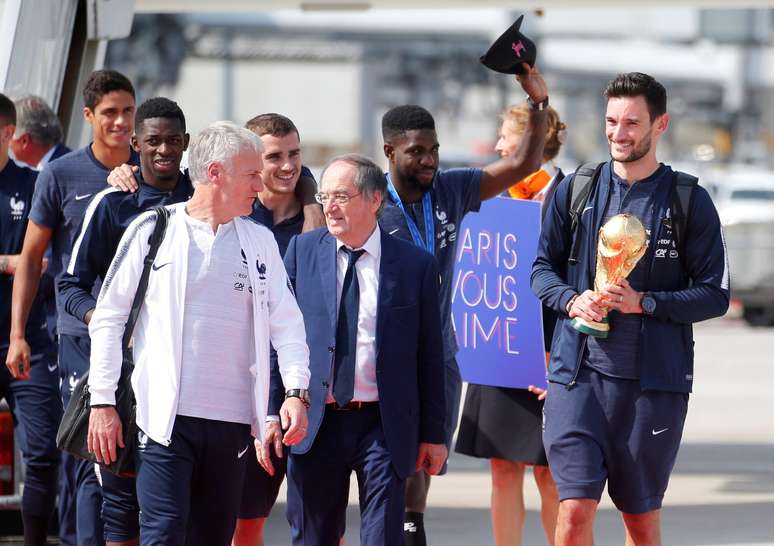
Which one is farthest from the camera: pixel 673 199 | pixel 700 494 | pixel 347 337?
pixel 700 494

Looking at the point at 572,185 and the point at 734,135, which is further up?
the point at 734,135

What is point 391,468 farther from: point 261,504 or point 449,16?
point 449,16

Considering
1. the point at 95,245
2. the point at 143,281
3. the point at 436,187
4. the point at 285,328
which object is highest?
the point at 436,187

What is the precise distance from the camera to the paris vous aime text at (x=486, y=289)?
695 cm

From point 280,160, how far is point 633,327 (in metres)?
1.55

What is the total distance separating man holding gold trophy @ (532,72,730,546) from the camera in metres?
5.36

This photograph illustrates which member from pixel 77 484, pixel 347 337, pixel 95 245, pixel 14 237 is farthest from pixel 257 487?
pixel 14 237

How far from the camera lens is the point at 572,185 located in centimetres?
561

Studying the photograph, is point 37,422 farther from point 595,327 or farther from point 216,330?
point 595,327

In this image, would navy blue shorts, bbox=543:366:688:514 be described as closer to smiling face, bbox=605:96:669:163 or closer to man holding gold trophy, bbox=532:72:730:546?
man holding gold trophy, bbox=532:72:730:546

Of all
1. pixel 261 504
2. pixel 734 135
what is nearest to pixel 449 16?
pixel 734 135

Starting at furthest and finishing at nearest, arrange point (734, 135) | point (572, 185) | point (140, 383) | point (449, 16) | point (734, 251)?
point (734, 135) < point (449, 16) < point (734, 251) < point (572, 185) < point (140, 383)

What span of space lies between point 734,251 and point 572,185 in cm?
1632

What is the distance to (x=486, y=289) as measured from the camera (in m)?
7.05
